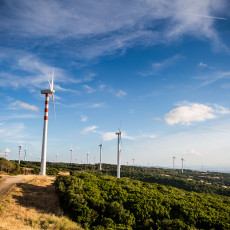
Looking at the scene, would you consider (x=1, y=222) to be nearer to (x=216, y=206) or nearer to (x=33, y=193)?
(x=33, y=193)

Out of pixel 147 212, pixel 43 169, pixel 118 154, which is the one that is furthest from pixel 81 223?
pixel 118 154

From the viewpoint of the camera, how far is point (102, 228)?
25.0m

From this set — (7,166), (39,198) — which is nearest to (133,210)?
(39,198)

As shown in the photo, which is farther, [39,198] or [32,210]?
[39,198]

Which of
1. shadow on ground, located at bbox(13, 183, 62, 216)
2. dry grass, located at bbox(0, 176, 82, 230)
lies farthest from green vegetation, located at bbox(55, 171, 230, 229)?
dry grass, located at bbox(0, 176, 82, 230)

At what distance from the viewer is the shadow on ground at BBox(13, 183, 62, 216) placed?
97.9 feet

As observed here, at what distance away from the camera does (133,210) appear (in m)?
30.1

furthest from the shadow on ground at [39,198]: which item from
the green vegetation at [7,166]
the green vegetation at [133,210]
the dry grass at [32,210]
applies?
the green vegetation at [7,166]

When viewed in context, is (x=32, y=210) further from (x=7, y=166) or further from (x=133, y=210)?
(x=7, y=166)

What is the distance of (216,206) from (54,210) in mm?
25538

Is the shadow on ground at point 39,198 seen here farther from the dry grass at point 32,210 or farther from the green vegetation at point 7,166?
the green vegetation at point 7,166

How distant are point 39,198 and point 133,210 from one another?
15.2 meters

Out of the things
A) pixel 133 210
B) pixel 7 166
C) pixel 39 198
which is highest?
pixel 7 166

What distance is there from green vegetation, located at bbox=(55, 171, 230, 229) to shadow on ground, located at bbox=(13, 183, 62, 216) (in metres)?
1.45
